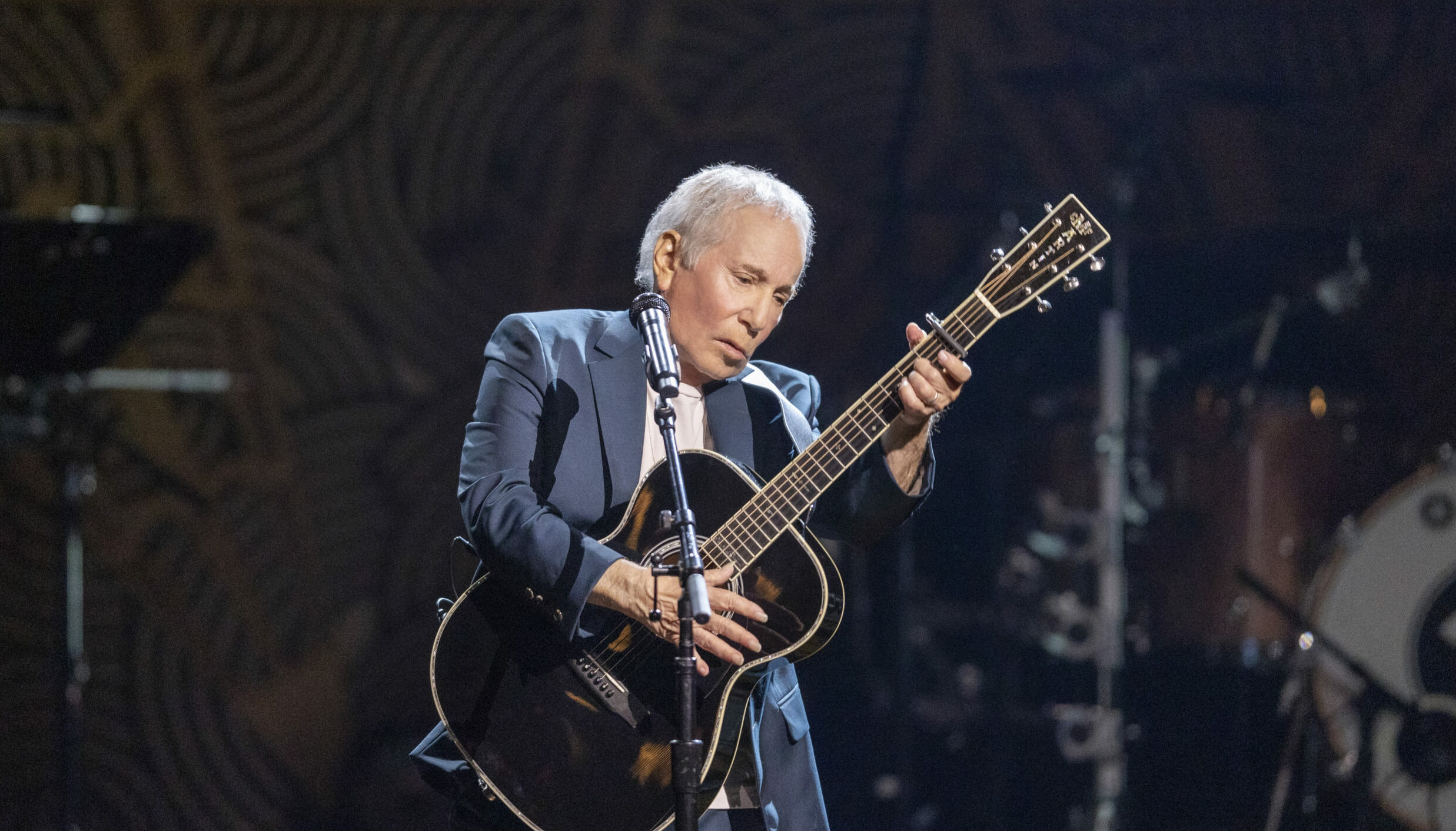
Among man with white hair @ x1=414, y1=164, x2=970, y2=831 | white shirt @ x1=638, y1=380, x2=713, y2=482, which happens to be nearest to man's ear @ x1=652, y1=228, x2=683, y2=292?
man with white hair @ x1=414, y1=164, x2=970, y2=831

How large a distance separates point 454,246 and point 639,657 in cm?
346

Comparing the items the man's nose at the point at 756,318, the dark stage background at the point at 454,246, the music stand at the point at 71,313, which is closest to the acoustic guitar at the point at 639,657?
the man's nose at the point at 756,318

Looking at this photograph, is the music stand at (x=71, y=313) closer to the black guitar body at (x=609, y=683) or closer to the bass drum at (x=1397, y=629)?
the black guitar body at (x=609, y=683)

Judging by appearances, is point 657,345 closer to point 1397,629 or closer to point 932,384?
point 932,384

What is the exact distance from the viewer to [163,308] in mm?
5387

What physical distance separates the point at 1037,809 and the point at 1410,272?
9.10 ft

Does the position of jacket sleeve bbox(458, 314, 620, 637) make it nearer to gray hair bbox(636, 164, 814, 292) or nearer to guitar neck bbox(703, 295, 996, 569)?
guitar neck bbox(703, 295, 996, 569)

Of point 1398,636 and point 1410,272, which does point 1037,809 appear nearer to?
point 1398,636

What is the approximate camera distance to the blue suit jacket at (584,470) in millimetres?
2205

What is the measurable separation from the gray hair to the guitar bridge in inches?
31.4

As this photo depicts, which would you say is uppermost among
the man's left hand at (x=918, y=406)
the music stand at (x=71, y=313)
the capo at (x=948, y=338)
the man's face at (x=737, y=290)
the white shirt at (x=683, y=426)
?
the music stand at (x=71, y=313)

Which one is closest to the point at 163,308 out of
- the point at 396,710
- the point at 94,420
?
the point at 94,420

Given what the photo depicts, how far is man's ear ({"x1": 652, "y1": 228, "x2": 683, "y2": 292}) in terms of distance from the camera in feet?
8.43

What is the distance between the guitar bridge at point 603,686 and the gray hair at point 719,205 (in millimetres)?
798
